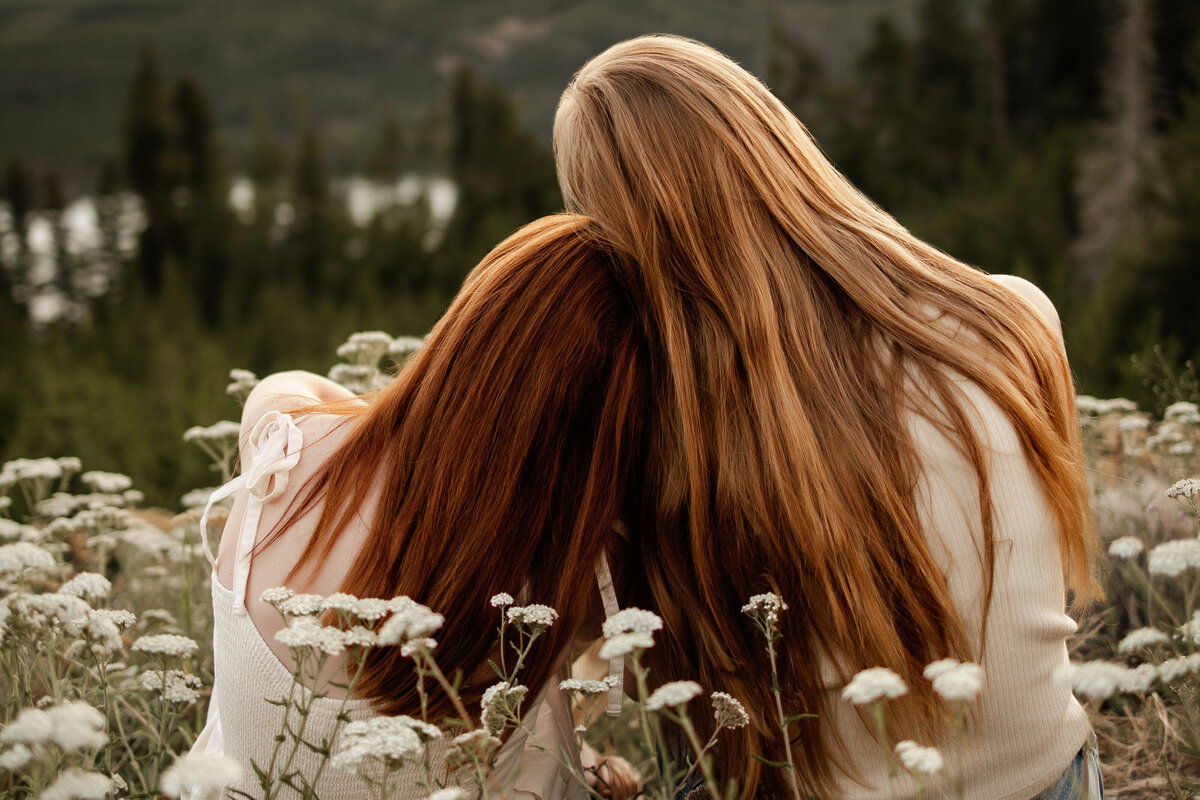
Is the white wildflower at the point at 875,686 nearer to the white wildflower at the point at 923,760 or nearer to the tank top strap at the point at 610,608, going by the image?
the white wildflower at the point at 923,760

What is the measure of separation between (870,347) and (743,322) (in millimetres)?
217

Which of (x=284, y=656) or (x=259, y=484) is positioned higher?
(x=259, y=484)

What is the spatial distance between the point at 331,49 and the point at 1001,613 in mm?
53806

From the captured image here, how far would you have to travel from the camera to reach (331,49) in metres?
48.5

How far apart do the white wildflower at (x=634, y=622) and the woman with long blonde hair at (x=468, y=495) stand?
0.96 ft

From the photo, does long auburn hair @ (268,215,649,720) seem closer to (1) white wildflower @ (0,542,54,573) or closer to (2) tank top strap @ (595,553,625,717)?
(2) tank top strap @ (595,553,625,717)

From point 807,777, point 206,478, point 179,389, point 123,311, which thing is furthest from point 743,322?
point 123,311

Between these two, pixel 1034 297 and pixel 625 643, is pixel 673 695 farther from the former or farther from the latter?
pixel 1034 297

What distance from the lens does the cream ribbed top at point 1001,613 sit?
135 cm

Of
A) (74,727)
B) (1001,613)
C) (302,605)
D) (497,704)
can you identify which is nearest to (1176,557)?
(1001,613)

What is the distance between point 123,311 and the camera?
2373 centimetres

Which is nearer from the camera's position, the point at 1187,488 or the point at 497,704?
the point at 497,704

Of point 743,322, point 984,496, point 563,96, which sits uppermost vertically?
point 563,96

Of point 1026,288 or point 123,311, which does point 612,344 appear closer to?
point 1026,288
